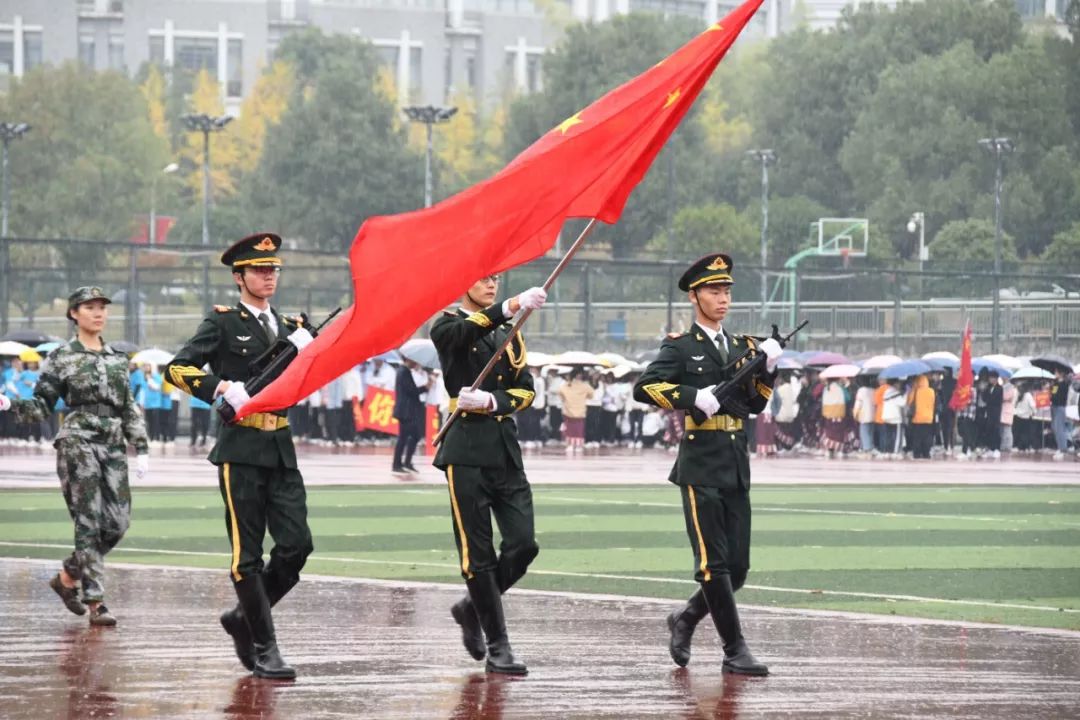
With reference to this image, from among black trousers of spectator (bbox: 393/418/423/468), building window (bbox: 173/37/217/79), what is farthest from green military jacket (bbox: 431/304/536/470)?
building window (bbox: 173/37/217/79)

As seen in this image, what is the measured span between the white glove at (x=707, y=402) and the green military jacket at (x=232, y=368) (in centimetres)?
195

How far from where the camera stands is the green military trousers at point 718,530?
10.6 metres

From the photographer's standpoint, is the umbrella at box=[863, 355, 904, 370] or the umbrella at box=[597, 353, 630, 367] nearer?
the umbrella at box=[863, 355, 904, 370]

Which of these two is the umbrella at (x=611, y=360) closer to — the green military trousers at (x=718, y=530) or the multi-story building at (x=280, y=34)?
the green military trousers at (x=718, y=530)

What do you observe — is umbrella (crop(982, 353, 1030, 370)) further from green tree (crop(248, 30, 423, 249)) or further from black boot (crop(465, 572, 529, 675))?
green tree (crop(248, 30, 423, 249))

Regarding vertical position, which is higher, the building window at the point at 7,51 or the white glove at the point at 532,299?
the building window at the point at 7,51

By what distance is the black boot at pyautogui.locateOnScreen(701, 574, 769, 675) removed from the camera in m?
10.5

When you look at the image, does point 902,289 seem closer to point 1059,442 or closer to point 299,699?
point 1059,442

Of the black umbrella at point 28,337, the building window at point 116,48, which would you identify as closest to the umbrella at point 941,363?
the black umbrella at point 28,337

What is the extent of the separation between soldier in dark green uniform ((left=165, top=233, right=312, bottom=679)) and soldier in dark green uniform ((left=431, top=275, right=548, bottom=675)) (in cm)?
75

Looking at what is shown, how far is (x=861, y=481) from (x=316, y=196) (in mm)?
59382

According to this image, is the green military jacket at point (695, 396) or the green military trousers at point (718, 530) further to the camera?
the green military jacket at point (695, 396)

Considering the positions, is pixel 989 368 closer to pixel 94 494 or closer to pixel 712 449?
pixel 94 494

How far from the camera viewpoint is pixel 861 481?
2906 cm
